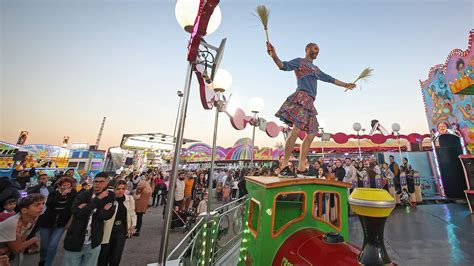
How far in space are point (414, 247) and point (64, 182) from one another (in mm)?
7390

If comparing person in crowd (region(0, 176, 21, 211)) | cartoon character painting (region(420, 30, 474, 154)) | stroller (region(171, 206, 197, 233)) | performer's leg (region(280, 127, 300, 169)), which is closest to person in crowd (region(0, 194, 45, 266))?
person in crowd (region(0, 176, 21, 211))

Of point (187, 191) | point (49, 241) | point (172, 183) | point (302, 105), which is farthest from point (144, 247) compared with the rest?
point (302, 105)

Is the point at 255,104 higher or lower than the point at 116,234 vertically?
higher

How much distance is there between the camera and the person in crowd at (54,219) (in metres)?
3.98

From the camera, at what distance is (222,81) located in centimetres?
378

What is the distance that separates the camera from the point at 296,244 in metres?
1.92

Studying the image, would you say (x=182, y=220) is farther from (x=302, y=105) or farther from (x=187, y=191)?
(x=302, y=105)

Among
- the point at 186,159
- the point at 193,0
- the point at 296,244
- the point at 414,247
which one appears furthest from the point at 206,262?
the point at 186,159

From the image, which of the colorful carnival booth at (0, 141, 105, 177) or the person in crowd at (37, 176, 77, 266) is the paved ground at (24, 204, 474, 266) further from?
the colorful carnival booth at (0, 141, 105, 177)

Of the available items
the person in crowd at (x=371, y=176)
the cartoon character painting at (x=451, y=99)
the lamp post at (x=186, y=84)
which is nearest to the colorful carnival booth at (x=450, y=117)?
the cartoon character painting at (x=451, y=99)

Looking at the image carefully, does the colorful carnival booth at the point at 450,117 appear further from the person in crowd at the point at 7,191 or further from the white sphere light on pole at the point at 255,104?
the person in crowd at the point at 7,191

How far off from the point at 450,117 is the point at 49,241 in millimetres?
15479

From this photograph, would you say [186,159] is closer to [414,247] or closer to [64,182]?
[64,182]

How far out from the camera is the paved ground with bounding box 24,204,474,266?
3709mm
